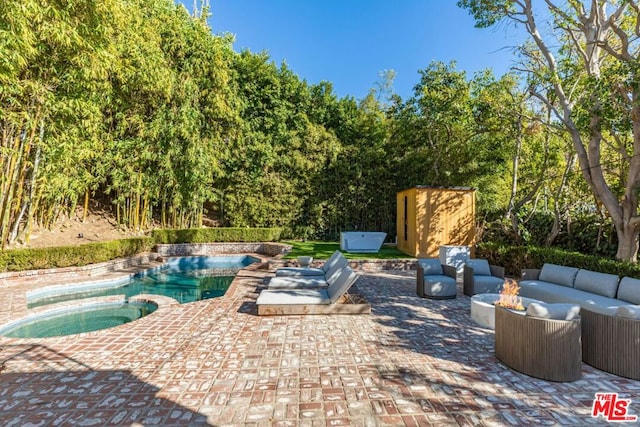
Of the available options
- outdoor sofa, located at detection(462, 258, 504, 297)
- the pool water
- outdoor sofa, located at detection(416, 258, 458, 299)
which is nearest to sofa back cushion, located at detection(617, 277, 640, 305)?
outdoor sofa, located at detection(462, 258, 504, 297)

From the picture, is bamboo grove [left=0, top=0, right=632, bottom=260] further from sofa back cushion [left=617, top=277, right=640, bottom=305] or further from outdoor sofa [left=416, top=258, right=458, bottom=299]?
sofa back cushion [left=617, top=277, right=640, bottom=305]

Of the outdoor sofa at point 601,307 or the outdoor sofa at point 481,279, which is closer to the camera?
the outdoor sofa at point 601,307

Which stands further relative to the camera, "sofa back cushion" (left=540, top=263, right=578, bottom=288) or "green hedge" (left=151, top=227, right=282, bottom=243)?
"green hedge" (left=151, top=227, right=282, bottom=243)

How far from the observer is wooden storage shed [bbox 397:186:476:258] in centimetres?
1001

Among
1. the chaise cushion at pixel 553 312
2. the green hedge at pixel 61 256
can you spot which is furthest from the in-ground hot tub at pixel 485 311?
the green hedge at pixel 61 256

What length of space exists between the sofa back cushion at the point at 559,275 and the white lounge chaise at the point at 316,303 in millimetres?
3343

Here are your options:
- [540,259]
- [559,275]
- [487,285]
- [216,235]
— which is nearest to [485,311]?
[487,285]

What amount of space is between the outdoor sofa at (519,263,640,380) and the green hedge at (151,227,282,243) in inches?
397

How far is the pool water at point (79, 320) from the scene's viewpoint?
14.8ft

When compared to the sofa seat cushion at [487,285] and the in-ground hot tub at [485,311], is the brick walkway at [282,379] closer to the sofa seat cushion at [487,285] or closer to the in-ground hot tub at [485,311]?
the in-ground hot tub at [485,311]

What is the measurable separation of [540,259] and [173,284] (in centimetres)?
938

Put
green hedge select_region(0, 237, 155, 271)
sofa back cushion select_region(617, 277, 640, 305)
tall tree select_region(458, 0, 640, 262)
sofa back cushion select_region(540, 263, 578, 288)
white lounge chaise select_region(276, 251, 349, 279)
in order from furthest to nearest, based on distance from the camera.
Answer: green hedge select_region(0, 237, 155, 271) → white lounge chaise select_region(276, 251, 349, 279) → tall tree select_region(458, 0, 640, 262) → sofa back cushion select_region(540, 263, 578, 288) → sofa back cushion select_region(617, 277, 640, 305)

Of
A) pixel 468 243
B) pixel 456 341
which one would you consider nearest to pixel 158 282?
pixel 456 341

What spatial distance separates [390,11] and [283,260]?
1122cm
